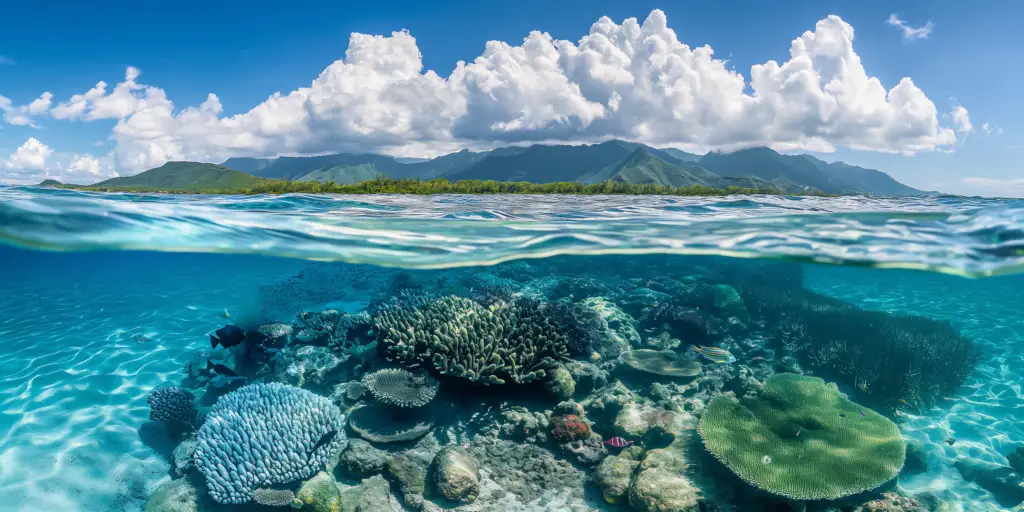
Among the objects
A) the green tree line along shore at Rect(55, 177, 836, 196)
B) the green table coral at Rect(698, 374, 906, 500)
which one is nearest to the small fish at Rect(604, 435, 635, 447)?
the green table coral at Rect(698, 374, 906, 500)

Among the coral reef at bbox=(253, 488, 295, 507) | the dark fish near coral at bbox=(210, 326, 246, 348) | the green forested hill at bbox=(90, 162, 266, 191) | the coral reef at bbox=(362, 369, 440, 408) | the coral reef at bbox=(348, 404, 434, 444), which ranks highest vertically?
the green forested hill at bbox=(90, 162, 266, 191)

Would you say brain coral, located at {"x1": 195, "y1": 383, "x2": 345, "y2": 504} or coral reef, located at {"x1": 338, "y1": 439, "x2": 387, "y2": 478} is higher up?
brain coral, located at {"x1": 195, "y1": 383, "x2": 345, "y2": 504}

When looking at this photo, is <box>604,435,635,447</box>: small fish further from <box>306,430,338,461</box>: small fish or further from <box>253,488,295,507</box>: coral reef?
<box>253,488,295,507</box>: coral reef

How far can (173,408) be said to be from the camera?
746 centimetres

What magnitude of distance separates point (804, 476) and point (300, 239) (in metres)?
13.0

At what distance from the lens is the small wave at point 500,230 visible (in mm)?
11047

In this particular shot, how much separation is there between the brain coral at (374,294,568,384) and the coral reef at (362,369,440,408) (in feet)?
1.01

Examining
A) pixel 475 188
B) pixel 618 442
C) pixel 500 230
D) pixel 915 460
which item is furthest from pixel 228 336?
pixel 475 188

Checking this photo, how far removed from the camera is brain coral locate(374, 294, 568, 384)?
732cm

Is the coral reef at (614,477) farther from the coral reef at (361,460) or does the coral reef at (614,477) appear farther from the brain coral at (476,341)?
the coral reef at (361,460)

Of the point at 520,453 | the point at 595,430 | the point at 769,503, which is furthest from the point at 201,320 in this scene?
the point at 769,503

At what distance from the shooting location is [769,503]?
19.0ft

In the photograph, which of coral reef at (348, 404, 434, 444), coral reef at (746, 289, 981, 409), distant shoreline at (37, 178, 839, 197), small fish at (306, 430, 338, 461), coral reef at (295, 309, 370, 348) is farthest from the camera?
distant shoreline at (37, 178, 839, 197)

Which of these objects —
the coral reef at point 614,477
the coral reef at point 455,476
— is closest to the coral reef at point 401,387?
the coral reef at point 455,476
